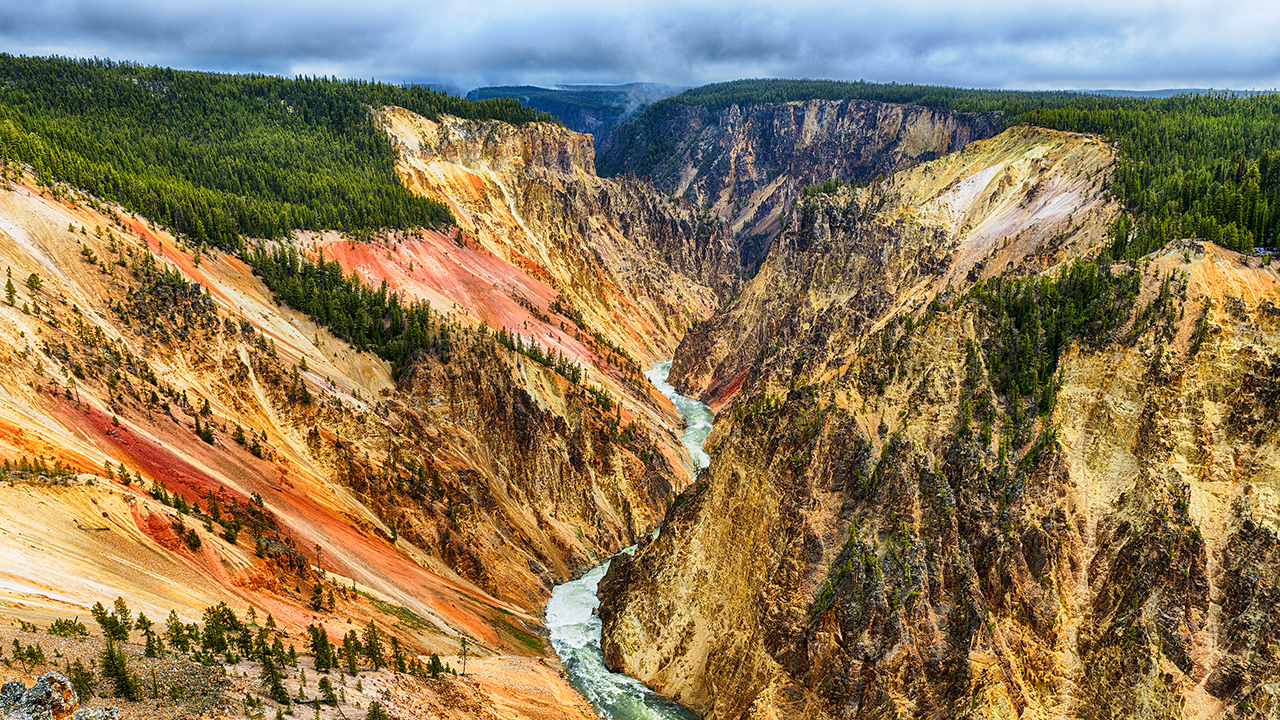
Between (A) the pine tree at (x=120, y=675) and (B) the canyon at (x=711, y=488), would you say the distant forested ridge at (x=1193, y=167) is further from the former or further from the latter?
(A) the pine tree at (x=120, y=675)

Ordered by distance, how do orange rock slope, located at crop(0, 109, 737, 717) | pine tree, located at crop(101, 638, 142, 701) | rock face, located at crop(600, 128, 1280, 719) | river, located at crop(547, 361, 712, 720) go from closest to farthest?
1. pine tree, located at crop(101, 638, 142, 701)
2. rock face, located at crop(600, 128, 1280, 719)
3. orange rock slope, located at crop(0, 109, 737, 717)
4. river, located at crop(547, 361, 712, 720)

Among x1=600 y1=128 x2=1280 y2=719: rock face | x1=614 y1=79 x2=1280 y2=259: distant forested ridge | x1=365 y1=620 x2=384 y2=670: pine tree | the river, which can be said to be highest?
A: x1=614 y1=79 x2=1280 y2=259: distant forested ridge

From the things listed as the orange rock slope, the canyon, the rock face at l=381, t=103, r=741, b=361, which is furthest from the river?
the rock face at l=381, t=103, r=741, b=361

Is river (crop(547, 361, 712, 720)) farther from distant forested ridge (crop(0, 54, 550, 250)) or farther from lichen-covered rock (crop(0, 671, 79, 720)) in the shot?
distant forested ridge (crop(0, 54, 550, 250))

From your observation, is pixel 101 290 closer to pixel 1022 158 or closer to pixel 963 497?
pixel 963 497

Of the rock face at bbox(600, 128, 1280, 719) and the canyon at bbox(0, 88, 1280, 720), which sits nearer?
the rock face at bbox(600, 128, 1280, 719)

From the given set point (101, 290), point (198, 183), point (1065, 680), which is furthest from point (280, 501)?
point (198, 183)

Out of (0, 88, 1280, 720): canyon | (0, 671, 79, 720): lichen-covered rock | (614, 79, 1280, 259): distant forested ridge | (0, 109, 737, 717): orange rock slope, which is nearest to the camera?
(0, 671, 79, 720): lichen-covered rock
